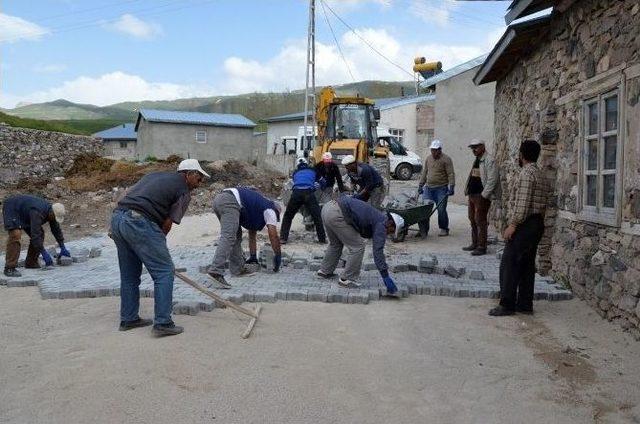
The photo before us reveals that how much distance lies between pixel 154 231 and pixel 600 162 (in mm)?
4323

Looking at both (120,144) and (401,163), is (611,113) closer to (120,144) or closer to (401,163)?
(401,163)

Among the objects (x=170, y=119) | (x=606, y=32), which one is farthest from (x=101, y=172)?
(x=606, y=32)

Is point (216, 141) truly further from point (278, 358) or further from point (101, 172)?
point (278, 358)

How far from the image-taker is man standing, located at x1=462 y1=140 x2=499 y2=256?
862 cm

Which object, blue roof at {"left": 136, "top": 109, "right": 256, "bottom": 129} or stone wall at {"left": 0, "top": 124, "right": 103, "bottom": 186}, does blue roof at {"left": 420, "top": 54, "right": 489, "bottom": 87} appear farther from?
blue roof at {"left": 136, "top": 109, "right": 256, "bottom": 129}

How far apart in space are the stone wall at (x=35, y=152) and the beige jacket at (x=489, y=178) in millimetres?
17290

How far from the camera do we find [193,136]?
36750 mm

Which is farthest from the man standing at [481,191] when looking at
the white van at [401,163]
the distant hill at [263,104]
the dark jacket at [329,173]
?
the distant hill at [263,104]

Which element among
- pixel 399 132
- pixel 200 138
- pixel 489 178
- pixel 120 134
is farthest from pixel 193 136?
pixel 489 178

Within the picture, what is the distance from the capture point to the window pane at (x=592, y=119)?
19.5 ft

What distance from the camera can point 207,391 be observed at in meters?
3.84

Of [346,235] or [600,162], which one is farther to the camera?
[346,235]

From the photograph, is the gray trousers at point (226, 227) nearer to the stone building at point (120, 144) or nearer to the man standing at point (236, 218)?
the man standing at point (236, 218)

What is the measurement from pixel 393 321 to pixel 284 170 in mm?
23053
